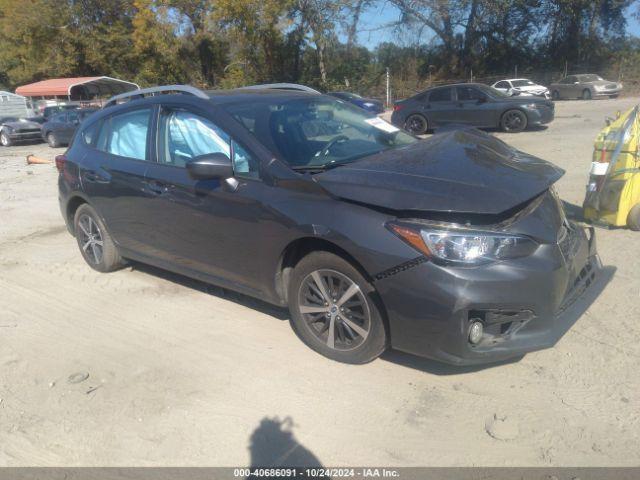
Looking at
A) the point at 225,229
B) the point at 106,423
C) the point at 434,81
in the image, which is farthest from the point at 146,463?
the point at 434,81

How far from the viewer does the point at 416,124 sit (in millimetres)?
17281

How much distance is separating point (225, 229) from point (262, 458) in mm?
1705

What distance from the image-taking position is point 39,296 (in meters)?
5.23

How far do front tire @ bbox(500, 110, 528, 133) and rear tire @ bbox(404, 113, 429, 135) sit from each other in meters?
2.48

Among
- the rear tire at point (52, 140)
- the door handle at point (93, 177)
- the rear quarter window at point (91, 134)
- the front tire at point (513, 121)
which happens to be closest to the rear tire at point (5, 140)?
the rear tire at point (52, 140)

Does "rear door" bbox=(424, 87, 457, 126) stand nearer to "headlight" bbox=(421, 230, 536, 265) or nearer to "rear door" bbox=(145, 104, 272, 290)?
"rear door" bbox=(145, 104, 272, 290)

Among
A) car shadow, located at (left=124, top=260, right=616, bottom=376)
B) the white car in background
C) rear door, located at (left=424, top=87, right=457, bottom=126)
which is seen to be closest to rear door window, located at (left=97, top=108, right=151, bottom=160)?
car shadow, located at (left=124, top=260, right=616, bottom=376)

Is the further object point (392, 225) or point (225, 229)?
point (225, 229)

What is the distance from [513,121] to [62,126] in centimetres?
1637

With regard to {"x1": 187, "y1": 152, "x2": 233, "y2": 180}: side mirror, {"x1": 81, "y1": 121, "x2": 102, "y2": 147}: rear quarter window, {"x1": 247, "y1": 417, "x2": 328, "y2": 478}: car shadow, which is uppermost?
{"x1": 81, "y1": 121, "x2": 102, "y2": 147}: rear quarter window

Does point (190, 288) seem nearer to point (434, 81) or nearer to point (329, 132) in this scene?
point (329, 132)

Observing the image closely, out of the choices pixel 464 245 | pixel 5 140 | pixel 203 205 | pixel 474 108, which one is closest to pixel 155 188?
pixel 203 205

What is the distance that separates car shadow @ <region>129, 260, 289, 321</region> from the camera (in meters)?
4.59

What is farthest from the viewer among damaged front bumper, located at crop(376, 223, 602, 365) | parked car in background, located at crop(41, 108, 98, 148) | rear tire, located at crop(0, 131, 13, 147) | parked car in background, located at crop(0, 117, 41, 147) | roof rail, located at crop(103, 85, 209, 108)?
rear tire, located at crop(0, 131, 13, 147)
